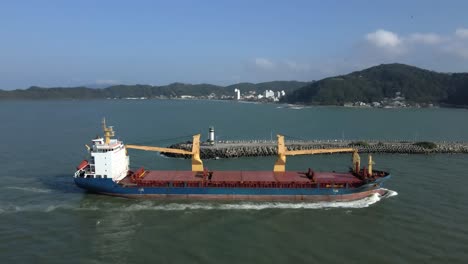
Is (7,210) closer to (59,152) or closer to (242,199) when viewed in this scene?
(242,199)

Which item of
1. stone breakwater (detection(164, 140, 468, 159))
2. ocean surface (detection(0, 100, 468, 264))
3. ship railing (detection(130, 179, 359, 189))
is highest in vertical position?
stone breakwater (detection(164, 140, 468, 159))

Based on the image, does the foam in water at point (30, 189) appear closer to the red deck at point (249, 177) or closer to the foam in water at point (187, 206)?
the foam in water at point (187, 206)

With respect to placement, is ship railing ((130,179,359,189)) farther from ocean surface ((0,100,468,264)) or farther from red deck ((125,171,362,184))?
ocean surface ((0,100,468,264))

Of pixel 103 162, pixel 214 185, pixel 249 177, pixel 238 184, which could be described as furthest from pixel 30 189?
pixel 249 177

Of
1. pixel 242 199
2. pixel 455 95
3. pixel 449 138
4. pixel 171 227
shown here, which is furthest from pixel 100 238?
pixel 455 95

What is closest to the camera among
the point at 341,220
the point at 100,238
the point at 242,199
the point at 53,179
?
the point at 100,238

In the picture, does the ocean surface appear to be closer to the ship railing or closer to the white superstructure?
the ship railing

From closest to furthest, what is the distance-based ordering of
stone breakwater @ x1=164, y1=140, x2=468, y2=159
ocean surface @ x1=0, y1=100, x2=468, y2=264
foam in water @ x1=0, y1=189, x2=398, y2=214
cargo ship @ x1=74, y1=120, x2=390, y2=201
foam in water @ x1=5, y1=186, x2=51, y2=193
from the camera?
ocean surface @ x1=0, y1=100, x2=468, y2=264 → foam in water @ x1=0, y1=189, x2=398, y2=214 → cargo ship @ x1=74, y1=120, x2=390, y2=201 → foam in water @ x1=5, y1=186, x2=51, y2=193 → stone breakwater @ x1=164, y1=140, x2=468, y2=159

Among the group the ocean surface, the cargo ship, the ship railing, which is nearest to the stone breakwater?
the ocean surface

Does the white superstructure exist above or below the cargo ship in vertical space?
above

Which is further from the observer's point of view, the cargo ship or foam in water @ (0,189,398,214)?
the cargo ship

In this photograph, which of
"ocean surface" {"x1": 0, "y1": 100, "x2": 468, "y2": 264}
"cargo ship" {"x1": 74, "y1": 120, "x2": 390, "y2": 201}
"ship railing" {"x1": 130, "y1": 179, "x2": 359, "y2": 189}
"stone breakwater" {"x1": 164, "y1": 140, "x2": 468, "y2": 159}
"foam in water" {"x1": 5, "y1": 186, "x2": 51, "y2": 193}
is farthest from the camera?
"stone breakwater" {"x1": 164, "y1": 140, "x2": 468, "y2": 159}

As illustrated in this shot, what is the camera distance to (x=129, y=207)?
2530 cm

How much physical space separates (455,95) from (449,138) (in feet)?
470
